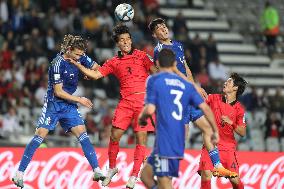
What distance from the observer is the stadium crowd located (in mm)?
23906

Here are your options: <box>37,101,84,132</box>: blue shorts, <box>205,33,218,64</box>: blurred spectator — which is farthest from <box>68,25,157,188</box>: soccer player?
<box>205,33,218,64</box>: blurred spectator

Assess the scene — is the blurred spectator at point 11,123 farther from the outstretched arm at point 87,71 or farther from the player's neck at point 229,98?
the player's neck at point 229,98

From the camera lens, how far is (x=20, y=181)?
16.1 meters

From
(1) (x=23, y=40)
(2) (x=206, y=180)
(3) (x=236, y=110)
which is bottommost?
(2) (x=206, y=180)

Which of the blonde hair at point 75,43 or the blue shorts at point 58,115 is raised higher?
the blonde hair at point 75,43

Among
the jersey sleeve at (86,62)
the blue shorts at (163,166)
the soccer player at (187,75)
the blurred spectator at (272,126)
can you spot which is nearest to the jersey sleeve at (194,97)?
the blue shorts at (163,166)

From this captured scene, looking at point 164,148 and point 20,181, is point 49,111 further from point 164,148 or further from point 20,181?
point 164,148

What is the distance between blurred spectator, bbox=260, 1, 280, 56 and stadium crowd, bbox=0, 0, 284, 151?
7.87ft

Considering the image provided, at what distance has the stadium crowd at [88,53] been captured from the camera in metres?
23.9

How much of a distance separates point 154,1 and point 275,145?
5945 millimetres

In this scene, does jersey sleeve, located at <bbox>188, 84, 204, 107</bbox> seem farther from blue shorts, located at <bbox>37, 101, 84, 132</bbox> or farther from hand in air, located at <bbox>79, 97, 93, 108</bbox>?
blue shorts, located at <bbox>37, 101, 84, 132</bbox>

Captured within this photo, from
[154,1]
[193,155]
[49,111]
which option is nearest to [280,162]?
[193,155]

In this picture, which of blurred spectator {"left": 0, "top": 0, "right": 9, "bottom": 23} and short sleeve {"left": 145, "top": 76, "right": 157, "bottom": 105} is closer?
short sleeve {"left": 145, "top": 76, "right": 157, "bottom": 105}

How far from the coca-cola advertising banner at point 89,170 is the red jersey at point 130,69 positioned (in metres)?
2.80
